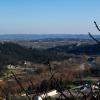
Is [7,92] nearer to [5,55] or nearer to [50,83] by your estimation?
[50,83]

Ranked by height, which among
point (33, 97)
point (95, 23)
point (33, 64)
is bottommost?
point (33, 64)

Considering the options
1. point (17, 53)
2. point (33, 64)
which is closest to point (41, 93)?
point (33, 64)

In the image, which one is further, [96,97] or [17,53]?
[17,53]

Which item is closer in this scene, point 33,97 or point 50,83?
point 50,83

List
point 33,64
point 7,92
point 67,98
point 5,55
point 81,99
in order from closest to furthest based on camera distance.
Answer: point 67,98 < point 81,99 < point 7,92 < point 33,64 < point 5,55

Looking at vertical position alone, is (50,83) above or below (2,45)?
above

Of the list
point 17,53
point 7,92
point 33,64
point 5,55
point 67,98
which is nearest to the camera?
Answer: point 67,98

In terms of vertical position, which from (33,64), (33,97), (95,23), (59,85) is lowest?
(33,64)

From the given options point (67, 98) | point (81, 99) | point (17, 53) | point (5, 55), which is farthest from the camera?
point (17, 53)

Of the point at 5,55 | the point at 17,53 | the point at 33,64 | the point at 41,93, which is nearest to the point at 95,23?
the point at 41,93
